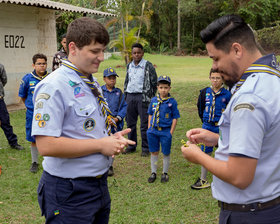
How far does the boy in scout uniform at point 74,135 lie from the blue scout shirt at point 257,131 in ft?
2.31

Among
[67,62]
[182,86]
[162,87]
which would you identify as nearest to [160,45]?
[182,86]

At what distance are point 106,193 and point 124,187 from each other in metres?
2.94

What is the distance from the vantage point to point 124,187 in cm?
521

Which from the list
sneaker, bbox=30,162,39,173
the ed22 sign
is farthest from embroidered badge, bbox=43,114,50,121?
the ed22 sign

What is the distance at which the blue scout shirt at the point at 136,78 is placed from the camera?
685cm

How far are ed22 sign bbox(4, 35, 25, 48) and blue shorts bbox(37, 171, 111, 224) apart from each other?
10.1 meters

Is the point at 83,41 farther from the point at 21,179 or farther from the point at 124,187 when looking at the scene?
the point at 21,179

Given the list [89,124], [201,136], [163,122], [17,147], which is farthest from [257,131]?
[17,147]

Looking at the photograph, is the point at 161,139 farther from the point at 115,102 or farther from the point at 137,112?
the point at 137,112

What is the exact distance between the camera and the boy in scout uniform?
1.98 m

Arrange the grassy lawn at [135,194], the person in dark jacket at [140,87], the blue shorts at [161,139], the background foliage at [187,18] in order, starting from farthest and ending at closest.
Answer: the background foliage at [187,18], the person in dark jacket at [140,87], the blue shorts at [161,139], the grassy lawn at [135,194]

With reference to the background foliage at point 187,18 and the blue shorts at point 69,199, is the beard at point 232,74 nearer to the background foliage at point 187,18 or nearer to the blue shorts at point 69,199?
the blue shorts at point 69,199

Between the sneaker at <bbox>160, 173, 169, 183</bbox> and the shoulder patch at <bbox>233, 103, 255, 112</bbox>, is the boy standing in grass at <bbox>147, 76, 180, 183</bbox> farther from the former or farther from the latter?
the shoulder patch at <bbox>233, 103, 255, 112</bbox>

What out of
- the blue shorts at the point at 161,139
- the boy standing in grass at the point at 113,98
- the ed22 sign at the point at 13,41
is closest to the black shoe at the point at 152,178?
the blue shorts at the point at 161,139
